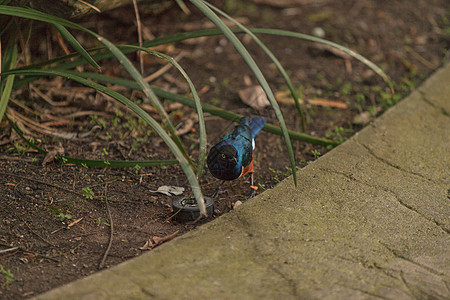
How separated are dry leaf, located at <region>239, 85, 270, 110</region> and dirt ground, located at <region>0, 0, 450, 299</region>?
0.05m

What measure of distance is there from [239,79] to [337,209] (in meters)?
1.85

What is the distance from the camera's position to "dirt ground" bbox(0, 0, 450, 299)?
2.07m

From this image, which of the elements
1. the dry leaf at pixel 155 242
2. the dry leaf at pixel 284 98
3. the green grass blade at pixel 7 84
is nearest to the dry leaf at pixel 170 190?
the dry leaf at pixel 155 242

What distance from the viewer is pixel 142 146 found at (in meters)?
2.93

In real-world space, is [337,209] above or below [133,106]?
below

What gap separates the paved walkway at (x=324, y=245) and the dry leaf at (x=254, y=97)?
0.90 meters

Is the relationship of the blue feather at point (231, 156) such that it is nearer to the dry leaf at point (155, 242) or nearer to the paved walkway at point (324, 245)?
the paved walkway at point (324, 245)

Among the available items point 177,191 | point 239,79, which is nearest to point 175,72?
point 239,79

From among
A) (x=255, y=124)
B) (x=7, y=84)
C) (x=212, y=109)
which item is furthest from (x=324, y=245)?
(x=7, y=84)

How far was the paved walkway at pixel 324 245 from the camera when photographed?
5.54 feet

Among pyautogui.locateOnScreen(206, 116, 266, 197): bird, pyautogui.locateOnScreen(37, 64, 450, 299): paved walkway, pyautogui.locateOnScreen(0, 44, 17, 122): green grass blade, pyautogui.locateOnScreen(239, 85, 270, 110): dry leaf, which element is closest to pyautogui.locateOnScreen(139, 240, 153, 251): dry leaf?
pyautogui.locateOnScreen(37, 64, 450, 299): paved walkway

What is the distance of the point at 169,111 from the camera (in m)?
3.33

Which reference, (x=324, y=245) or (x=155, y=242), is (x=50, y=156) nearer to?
(x=155, y=242)

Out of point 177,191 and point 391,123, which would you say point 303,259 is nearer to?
point 177,191
